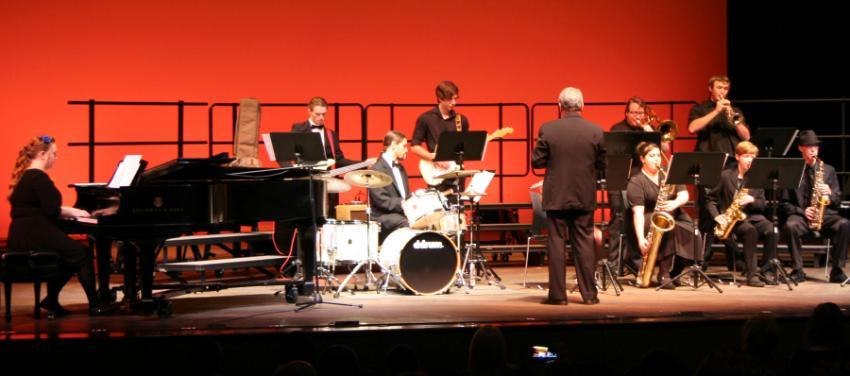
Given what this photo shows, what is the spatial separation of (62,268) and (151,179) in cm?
95

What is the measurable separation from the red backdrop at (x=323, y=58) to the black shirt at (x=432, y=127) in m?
2.35

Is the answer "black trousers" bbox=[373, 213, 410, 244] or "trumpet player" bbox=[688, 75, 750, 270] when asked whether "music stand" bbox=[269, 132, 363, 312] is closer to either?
"black trousers" bbox=[373, 213, 410, 244]

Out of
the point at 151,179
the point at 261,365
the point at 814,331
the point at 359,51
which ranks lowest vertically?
the point at 261,365

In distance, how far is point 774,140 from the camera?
9570 mm

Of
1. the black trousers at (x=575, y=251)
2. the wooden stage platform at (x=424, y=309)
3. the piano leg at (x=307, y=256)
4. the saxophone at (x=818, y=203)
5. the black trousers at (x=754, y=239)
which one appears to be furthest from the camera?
the saxophone at (x=818, y=203)

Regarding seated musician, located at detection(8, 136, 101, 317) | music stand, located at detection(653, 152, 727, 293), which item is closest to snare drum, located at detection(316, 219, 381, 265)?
seated musician, located at detection(8, 136, 101, 317)

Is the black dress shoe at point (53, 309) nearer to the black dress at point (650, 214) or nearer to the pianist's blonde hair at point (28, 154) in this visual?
the pianist's blonde hair at point (28, 154)

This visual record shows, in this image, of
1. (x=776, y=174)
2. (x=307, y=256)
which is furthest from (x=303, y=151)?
(x=776, y=174)

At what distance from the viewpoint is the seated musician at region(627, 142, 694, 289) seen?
843 centimetres

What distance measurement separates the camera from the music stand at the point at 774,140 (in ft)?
31.2

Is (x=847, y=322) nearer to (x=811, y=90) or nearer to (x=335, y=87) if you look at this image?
(x=811, y=90)

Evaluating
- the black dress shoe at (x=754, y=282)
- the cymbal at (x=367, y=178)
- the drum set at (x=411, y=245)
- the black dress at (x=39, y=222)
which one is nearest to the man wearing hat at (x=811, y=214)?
the black dress shoe at (x=754, y=282)

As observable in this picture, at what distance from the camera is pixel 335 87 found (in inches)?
454

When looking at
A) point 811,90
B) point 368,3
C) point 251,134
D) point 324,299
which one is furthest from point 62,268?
point 811,90
